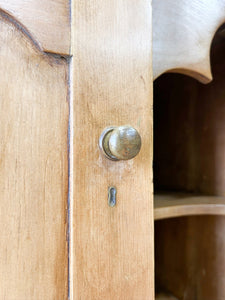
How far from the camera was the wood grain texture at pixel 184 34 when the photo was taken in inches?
15.5

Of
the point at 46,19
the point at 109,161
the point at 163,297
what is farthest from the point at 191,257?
the point at 46,19

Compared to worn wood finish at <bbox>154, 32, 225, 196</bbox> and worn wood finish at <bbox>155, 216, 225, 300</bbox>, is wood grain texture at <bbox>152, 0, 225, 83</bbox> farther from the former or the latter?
worn wood finish at <bbox>155, 216, 225, 300</bbox>

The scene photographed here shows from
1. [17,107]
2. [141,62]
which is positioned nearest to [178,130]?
[141,62]

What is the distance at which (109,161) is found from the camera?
1.05ft

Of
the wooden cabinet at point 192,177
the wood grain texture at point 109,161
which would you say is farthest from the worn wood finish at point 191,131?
the wood grain texture at point 109,161

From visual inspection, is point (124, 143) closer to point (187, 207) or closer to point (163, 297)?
point (187, 207)

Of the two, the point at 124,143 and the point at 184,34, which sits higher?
the point at 184,34

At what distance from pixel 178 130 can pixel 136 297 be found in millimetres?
427

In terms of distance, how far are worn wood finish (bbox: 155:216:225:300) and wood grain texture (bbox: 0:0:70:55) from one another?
474mm

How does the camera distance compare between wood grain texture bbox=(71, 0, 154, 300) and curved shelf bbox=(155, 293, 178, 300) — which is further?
curved shelf bbox=(155, 293, 178, 300)

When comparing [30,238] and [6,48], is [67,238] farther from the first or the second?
[6,48]

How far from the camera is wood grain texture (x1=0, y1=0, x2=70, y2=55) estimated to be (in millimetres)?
280

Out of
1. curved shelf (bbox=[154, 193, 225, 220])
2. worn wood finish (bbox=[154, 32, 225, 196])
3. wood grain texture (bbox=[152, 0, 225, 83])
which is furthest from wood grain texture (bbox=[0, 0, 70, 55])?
worn wood finish (bbox=[154, 32, 225, 196])

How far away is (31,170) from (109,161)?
0.08m
